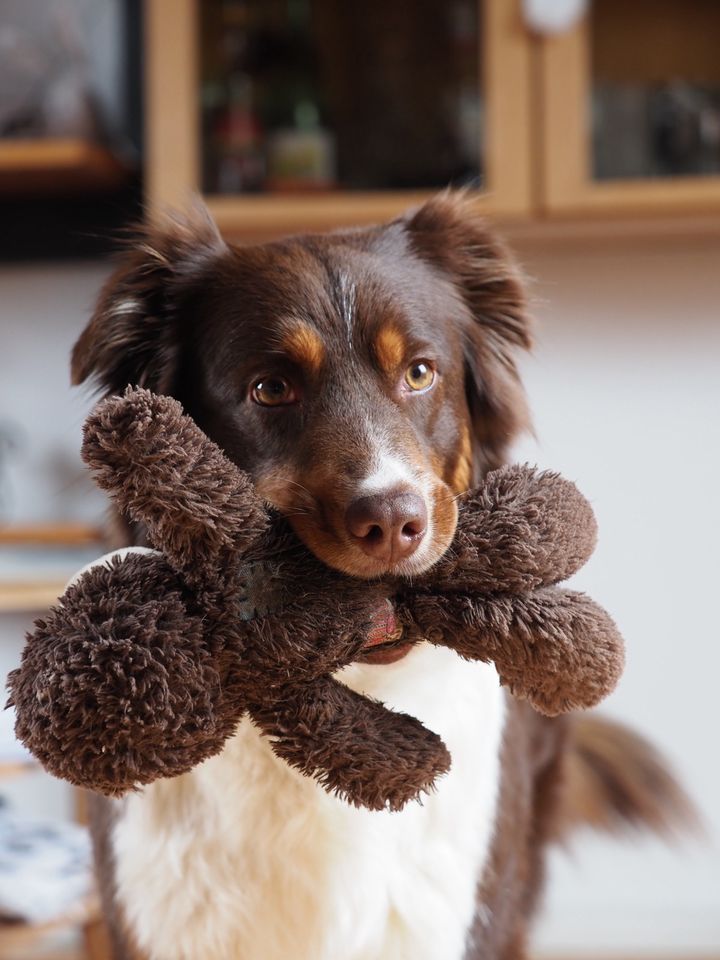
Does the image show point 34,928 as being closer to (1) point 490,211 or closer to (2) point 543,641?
(2) point 543,641

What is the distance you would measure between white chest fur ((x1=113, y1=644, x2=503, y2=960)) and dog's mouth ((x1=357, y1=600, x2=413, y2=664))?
0.34 feet

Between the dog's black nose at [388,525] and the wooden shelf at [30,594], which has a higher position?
the dog's black nose at [388,525]

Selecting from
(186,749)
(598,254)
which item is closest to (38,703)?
(186,749)

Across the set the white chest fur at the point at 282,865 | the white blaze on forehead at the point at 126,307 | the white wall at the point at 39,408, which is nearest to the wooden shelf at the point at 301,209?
the white wall at the point at 39,408

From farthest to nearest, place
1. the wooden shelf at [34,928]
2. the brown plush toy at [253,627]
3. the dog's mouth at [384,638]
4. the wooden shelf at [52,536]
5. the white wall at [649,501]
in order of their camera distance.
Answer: the white wall at [649,501], the wooden shelf at [52,536], the wooden shelf at [34,928], the dog's mouth at [384,638], the brown plush toy at [253,627]

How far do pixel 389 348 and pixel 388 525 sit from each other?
25 centimetres

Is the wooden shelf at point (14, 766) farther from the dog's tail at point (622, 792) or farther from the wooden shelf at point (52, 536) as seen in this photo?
the dog's tail at point (622, 792)

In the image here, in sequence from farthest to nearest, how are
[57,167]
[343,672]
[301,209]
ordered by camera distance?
1. [57,167]
2. [301,209]
3. [343,672]

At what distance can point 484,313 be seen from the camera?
3.69 ft

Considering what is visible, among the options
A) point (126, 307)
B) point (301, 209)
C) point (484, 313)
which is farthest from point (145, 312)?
point (301, 209)

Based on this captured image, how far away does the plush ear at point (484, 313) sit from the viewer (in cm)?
110

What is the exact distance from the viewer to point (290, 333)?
3.05 ft

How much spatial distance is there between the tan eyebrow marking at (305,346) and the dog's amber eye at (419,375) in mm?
90

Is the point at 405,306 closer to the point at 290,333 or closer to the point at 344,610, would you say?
the point at 290,333
